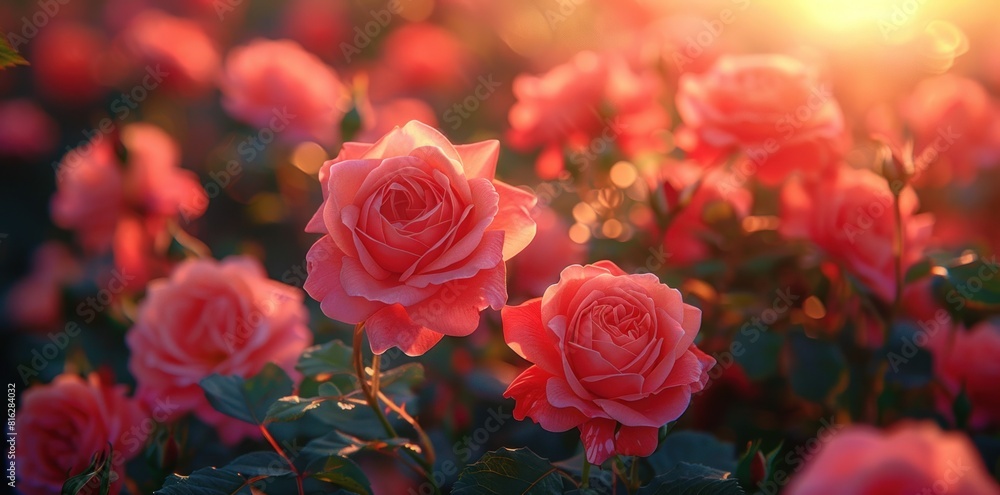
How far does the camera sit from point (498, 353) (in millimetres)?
1384

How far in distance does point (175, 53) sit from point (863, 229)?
6.45ft

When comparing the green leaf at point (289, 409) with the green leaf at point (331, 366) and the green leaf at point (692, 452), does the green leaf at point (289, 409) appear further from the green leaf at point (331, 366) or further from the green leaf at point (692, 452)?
the green leaf at point (692, 452)

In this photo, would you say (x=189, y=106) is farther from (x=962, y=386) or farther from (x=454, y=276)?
(x=962, y=386)

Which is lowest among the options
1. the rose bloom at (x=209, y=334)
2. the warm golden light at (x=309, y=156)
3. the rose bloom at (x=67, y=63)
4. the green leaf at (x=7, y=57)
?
the rose bloom at (x=67, y=63)

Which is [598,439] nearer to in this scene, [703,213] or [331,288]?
[331,288]

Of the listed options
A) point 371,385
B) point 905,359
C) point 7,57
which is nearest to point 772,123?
point 905,359

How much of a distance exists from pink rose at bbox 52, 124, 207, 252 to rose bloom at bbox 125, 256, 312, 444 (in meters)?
0.64

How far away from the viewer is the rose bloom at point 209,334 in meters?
1.04

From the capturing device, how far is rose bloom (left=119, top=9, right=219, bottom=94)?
7.18ft

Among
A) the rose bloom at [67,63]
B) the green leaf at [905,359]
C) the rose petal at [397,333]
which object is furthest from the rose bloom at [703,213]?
the rose bloom at [67,63]

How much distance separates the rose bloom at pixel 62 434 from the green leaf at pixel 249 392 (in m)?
0.22

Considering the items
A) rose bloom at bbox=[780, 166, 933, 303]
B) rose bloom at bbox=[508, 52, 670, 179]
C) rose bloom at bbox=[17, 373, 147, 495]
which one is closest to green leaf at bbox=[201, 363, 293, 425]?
rose bloom at bbox=[17, 373, 147, 495]

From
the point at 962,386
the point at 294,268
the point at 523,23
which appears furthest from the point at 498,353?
the point at 523,23

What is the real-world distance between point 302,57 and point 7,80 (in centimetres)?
173
